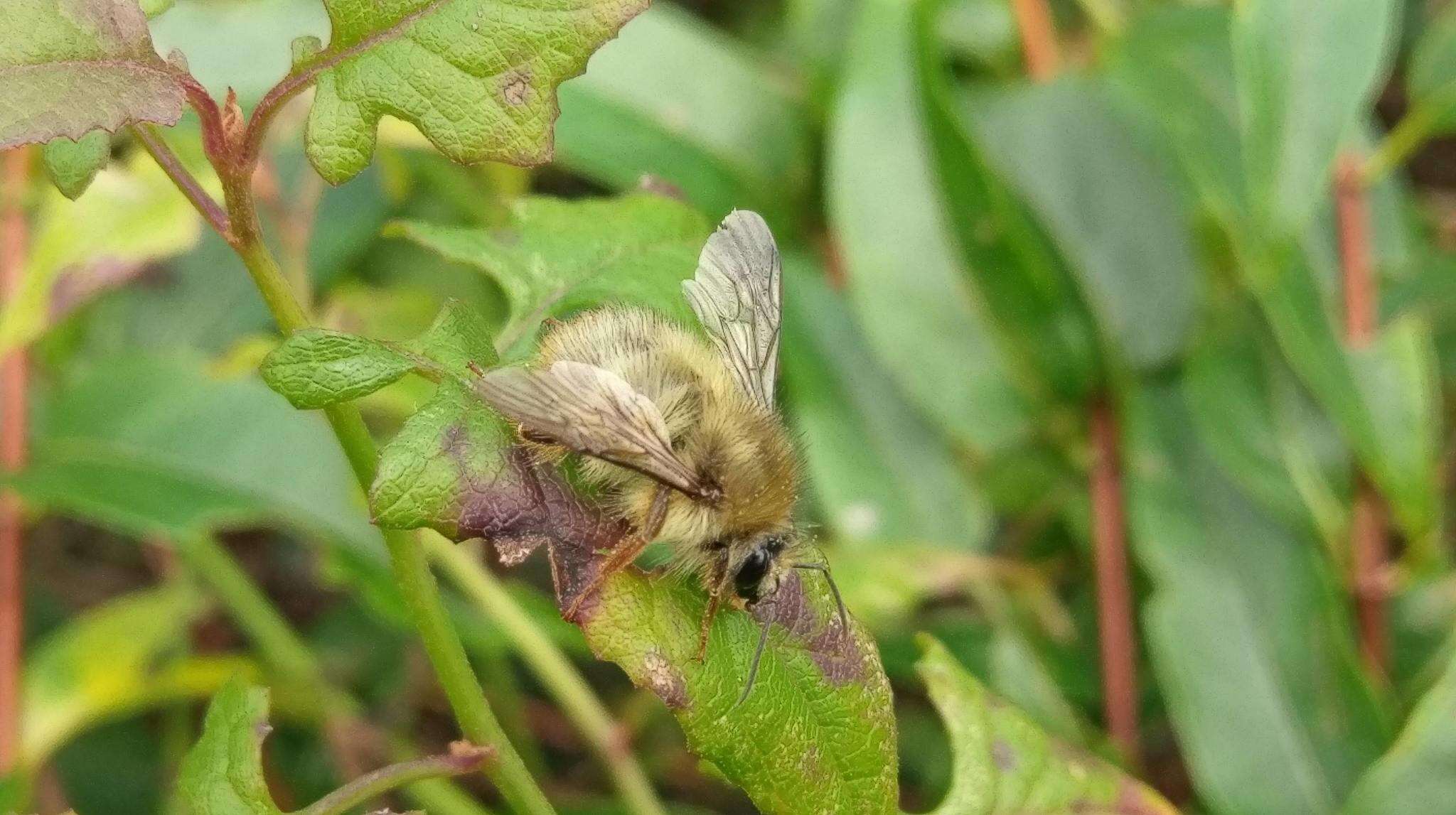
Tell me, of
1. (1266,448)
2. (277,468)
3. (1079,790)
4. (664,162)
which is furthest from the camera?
(664,162)

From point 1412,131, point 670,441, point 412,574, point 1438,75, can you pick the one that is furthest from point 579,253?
point 1438,75

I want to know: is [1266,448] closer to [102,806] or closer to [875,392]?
[875,392]

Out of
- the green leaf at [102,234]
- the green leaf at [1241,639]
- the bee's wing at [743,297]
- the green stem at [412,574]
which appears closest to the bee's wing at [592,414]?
the green stem at [412,574]

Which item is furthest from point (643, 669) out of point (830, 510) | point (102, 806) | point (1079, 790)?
point (102, 806)

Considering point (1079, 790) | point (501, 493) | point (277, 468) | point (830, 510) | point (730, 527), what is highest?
point (501, 493)

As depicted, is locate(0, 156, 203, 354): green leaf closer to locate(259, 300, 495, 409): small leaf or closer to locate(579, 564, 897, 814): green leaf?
locate(259, 300, 495, 409): small leaf

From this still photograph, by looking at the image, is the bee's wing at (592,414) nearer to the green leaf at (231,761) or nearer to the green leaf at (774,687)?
the green leaf at (774,687)
